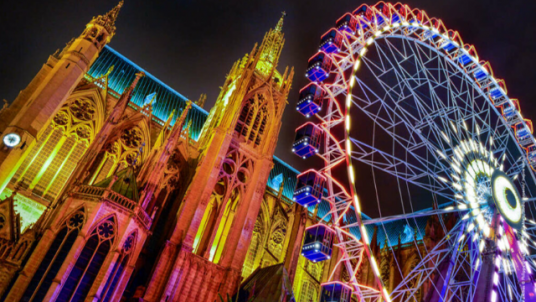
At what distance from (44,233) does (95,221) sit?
8.39ft

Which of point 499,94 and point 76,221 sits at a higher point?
point 499,94

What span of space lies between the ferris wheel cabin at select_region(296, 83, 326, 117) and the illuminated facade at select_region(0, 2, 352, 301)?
5.86m

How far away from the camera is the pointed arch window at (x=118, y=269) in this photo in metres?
23.9

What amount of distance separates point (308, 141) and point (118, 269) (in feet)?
45.1

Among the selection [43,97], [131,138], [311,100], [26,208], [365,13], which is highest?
[365,13]

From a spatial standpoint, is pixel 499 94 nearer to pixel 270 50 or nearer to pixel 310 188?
pixel 310 188

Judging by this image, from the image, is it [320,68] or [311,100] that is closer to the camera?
[311,100]

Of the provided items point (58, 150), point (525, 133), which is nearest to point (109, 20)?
point (58, 150)

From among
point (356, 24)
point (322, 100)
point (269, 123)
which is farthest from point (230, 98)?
point (356, 24)

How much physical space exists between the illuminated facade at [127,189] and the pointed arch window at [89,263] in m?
0.05

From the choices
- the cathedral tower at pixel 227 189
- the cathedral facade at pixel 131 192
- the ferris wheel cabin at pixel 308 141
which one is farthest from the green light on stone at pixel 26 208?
the ferris wheel cabin at pixel 308 141

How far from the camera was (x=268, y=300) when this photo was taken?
2758 cm

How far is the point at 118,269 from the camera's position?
2480 centimetres

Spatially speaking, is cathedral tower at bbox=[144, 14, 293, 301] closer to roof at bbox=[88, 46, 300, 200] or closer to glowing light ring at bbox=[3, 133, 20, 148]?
roof at bbox=[88, 46, 300, 200]
